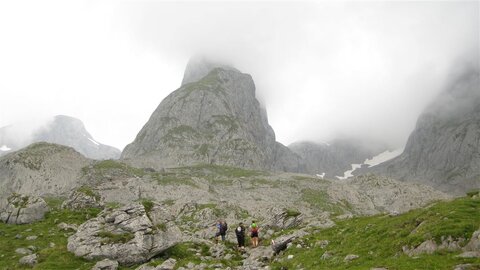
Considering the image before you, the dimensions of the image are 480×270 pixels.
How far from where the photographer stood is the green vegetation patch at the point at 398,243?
25780 mm

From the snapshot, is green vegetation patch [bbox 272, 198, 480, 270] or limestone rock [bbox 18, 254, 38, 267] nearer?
green vegetation patch [bbox 272, 198, 480, 270]

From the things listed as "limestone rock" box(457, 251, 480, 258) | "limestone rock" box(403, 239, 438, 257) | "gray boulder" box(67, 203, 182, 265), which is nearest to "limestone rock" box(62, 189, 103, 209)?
"gray boulder" box(67, 203, 182, 265)

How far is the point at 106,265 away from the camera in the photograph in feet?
127

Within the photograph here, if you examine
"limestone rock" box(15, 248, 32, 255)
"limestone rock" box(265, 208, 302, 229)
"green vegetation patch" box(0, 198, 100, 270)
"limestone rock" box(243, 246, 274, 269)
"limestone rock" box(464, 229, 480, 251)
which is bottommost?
"limestone rock" box(15, 248, 32, 255)

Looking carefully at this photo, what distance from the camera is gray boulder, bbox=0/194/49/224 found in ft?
182

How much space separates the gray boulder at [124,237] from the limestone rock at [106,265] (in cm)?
167

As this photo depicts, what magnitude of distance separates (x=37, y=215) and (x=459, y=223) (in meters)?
53.0

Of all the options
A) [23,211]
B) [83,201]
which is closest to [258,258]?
[23,211]

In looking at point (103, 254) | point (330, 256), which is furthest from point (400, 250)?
point (103, 254)

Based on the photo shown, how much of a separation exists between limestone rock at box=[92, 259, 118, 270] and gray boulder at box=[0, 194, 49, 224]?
2288cm

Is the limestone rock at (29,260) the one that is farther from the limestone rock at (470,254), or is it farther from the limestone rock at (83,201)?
the limestone rock at (470,254)

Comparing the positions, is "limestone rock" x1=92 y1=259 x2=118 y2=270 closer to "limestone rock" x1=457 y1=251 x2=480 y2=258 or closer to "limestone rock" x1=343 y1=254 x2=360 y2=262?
"limestone rock" x1=343 y1=254 x2=360 y2=262

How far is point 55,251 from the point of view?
41.2 meters

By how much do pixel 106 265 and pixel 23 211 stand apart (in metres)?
25.0
